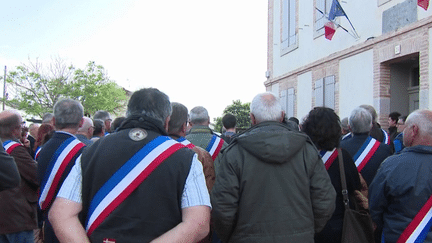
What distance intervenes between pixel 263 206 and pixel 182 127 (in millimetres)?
1291

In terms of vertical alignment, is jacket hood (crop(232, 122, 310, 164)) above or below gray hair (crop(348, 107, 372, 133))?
below

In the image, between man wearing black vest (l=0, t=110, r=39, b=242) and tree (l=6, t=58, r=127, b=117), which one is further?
tree (l=6, t=58, r=127, b=117)

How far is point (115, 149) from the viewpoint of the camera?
207 centimetres

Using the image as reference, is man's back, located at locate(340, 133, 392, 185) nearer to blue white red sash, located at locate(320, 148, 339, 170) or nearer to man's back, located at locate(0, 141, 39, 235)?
blue white red sash, located at locate(320, 148, 339, 170)

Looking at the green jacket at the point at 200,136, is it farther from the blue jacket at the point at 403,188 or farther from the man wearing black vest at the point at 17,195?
the blue jacket at the point at 403,188

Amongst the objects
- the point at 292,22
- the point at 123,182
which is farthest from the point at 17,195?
the point at 292,22

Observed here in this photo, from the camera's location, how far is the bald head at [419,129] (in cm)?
298

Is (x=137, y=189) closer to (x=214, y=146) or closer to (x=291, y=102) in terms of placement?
(x=214, y=146)

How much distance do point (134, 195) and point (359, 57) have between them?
10.6 m

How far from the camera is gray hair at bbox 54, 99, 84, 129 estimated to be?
3426 mm

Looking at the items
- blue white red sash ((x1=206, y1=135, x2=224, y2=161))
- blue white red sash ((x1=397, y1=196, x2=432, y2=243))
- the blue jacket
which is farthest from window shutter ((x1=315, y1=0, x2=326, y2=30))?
blue white red sash ((x1=397, y1=196, x2=432, y2=243))

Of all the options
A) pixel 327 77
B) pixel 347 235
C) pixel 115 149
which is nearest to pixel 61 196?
pixel 115 149

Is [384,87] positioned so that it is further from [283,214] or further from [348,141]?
[283,214]

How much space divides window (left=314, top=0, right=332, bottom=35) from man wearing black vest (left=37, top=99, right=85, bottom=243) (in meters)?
10.8
